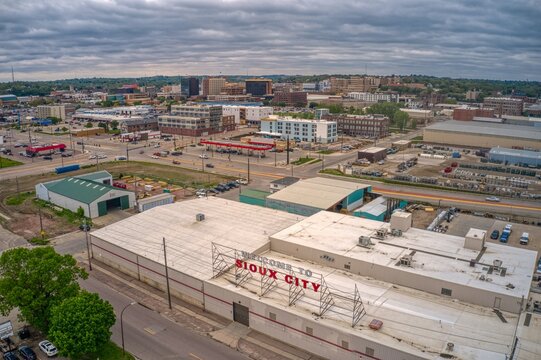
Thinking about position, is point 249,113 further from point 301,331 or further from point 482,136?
point 301,331

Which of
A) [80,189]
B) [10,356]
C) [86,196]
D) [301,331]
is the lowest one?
[10,356]

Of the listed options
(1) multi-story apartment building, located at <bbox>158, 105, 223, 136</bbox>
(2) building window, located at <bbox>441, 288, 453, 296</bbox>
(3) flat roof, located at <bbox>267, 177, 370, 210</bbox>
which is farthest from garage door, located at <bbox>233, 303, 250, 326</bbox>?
(1) multi-story apartment building, located at <bbox>158, 105, 223, 136</bbox>

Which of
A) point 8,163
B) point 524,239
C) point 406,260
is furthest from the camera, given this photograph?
point 8,163

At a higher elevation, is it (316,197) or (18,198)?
(316,197)

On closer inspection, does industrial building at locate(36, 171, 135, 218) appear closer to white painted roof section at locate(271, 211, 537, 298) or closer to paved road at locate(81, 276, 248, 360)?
paved road at locate(81, 276, 248, 360)

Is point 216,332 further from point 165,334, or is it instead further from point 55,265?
point 55,265

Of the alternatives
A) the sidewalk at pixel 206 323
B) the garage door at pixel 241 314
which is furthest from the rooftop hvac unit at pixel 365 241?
the garage door at pixel 241 314

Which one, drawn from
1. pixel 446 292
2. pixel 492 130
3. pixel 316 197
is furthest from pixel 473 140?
A: pixel 446 292

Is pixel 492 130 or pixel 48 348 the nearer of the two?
pixel 48 348
